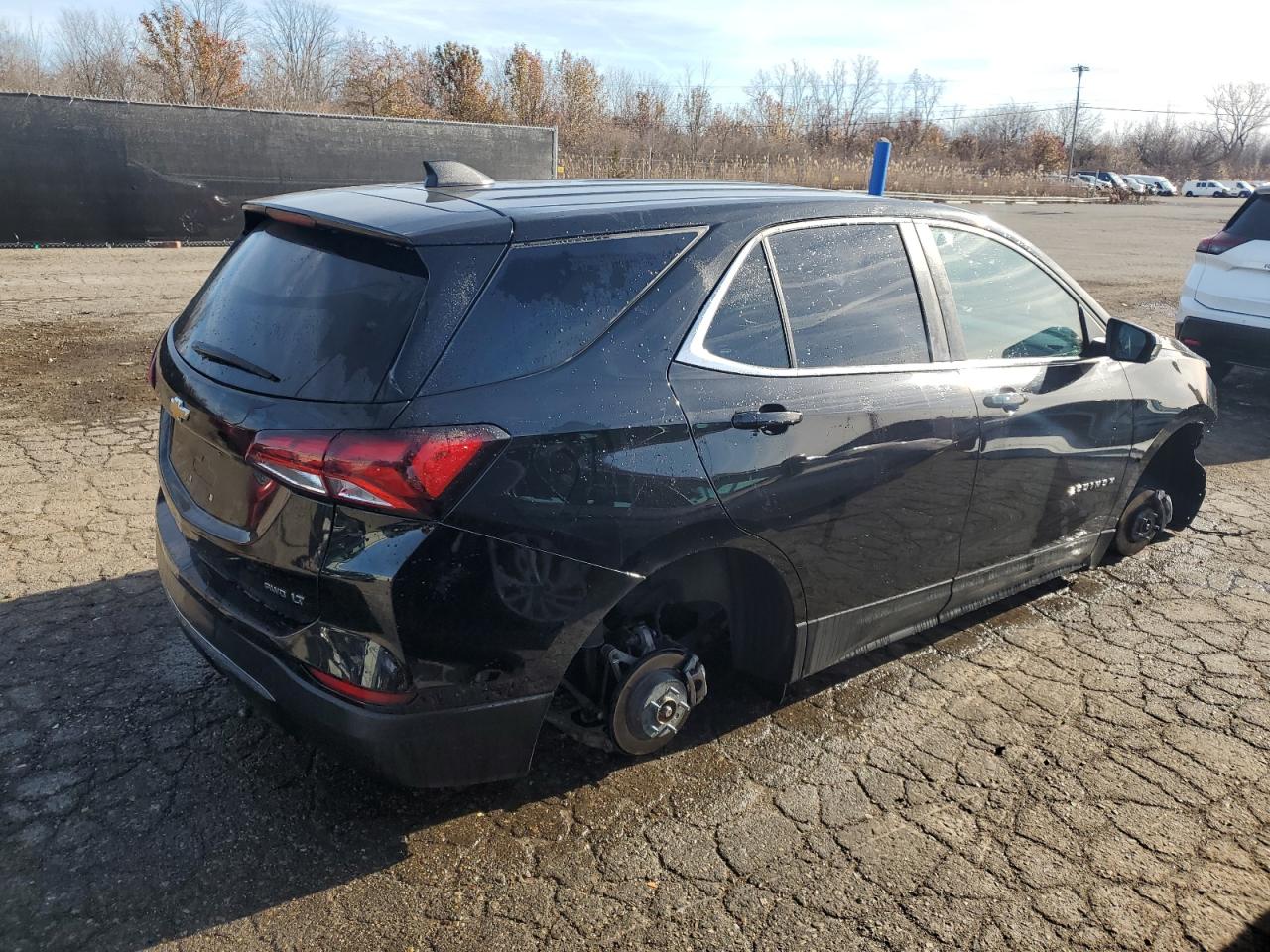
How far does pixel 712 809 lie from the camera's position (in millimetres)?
2951

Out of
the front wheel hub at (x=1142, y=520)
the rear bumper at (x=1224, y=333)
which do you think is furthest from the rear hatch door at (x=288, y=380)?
the rear bumper at (x=1224, y=333)

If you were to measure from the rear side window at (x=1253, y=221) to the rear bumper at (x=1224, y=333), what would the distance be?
0.62m

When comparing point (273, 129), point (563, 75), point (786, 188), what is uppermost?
point (563, 75)

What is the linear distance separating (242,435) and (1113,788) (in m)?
2.90

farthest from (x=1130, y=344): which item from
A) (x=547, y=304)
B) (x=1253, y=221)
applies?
(x=1253, y=221)

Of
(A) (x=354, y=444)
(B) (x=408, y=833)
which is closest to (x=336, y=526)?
(A) (x=354, y=444)

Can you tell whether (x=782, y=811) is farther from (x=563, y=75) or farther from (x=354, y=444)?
(x=563, y=75)

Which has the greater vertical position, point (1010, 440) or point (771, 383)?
point (771, 383)

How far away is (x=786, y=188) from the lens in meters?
3.63

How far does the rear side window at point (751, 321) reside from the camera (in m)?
2.89

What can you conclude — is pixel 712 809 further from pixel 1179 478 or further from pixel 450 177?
pixel 1179 478

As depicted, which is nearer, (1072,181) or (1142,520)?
(1142,520)

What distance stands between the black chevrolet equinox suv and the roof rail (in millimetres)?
15

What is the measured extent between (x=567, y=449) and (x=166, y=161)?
14713mm
